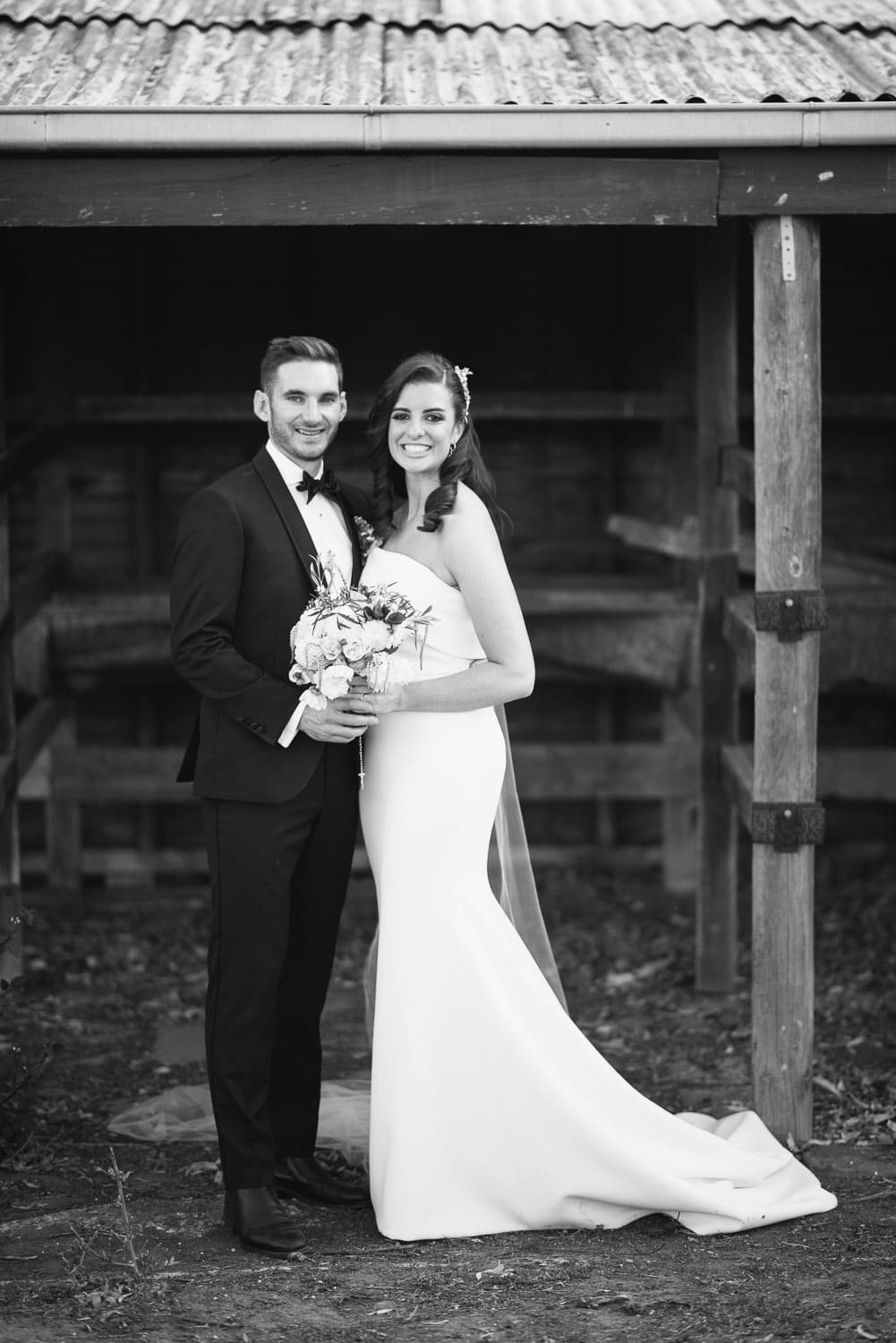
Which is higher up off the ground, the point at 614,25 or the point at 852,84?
the point at 614,25

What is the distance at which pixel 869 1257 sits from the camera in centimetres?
429

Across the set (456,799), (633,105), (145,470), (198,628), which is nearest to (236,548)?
(198,628)

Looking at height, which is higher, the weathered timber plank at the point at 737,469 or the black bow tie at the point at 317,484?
the weathered timber plank at the point at 737,469

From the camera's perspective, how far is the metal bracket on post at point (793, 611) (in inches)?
201

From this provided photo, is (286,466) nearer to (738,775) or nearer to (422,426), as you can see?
(422,426)

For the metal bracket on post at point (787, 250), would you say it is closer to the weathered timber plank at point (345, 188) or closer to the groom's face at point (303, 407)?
the weathered timber plank at point (345, 188)

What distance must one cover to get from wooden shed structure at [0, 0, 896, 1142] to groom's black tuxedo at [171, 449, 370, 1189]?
3.73 feet

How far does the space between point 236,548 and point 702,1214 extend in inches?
87.3

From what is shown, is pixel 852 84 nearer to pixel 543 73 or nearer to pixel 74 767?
pixel 543 73

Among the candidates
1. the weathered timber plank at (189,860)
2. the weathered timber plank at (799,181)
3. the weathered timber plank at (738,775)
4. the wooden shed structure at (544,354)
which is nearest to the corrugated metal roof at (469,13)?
the wooden shed structure at (544,354)

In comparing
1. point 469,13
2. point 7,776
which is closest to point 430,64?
point 469,13

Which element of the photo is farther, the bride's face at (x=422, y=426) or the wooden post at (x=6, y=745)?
the wooden post at (x=6, y=745)

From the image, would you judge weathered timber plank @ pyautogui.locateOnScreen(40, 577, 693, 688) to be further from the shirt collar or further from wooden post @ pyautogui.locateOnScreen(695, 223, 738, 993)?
the shirt collar

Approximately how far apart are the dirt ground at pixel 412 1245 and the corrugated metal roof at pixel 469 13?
11.6 feet
